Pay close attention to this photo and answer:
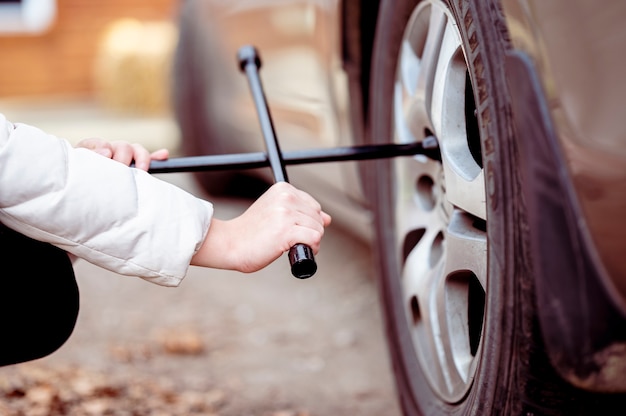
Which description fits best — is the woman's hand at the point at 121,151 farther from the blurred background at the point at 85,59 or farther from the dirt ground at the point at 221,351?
the blurred background at the point at 85,59

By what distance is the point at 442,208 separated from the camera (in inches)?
57.9

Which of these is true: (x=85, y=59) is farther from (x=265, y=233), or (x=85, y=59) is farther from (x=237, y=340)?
(x=265, y=233)

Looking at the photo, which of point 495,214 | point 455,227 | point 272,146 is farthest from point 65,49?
point 495,214

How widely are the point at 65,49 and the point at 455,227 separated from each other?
25.7 ft

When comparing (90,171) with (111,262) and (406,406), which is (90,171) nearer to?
(111,262)

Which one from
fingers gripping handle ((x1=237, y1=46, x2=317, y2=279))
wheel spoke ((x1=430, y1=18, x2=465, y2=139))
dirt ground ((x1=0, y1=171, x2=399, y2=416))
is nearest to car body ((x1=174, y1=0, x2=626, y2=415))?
wheel spoke ((x1=430, y1=18, x2=465, y2=139))

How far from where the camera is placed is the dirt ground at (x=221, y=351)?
7.01 feet

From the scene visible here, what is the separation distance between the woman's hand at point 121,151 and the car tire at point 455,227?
0.48 m

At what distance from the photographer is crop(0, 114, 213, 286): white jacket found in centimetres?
115

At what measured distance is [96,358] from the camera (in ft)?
8.13

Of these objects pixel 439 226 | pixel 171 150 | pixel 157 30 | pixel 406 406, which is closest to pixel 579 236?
pixel 439 226

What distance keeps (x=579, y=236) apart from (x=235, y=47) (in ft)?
7.40

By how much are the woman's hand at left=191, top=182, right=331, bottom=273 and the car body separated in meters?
0.24

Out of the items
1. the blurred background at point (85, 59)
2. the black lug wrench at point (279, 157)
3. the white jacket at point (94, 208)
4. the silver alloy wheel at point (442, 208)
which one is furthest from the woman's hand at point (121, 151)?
the blurred background at point (85, 59)
